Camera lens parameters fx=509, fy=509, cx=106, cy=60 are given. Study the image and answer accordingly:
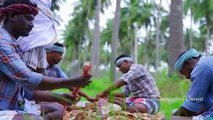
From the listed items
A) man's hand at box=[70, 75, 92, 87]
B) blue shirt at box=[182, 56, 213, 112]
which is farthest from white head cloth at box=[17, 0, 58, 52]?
blue shirt at box=[182, 56, 213, 112]

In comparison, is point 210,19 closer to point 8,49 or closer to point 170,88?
point 170,88

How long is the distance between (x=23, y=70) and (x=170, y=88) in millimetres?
11501

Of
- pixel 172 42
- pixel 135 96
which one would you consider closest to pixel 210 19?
pixel 172 42

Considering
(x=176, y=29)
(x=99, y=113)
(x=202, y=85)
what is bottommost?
(x=99, y=113)

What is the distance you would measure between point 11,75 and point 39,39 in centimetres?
99

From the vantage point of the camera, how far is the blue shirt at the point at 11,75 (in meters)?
2.53

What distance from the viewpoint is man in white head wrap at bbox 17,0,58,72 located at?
11.3ft

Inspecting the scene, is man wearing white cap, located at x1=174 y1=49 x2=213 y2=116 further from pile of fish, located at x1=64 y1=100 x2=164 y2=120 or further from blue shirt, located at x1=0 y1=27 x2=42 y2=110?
blue shirt, located at x1=0 y1=27 x2=42 y2=110

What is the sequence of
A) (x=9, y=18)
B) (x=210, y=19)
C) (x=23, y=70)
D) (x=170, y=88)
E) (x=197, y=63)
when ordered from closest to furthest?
(x=23, y=70) → (x=9, y=18) → (x=197, y=63) → (x=170, y=88) → (x=210, y=19)

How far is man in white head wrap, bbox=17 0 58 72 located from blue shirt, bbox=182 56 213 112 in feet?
3.50

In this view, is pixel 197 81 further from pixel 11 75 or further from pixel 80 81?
pixel 11 75

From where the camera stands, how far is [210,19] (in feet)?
142

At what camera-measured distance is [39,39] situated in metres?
3.50

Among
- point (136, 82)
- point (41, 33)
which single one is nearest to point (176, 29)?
point (136, 82)
